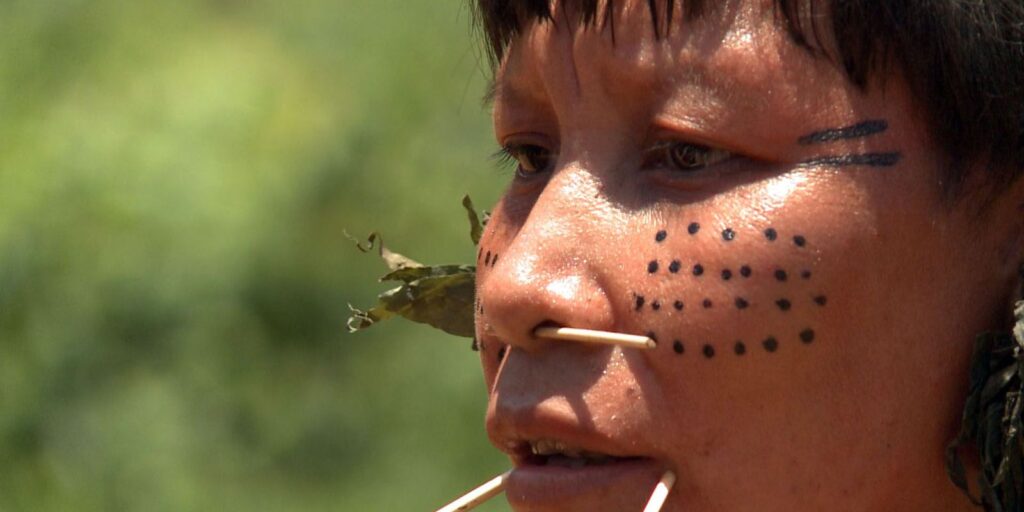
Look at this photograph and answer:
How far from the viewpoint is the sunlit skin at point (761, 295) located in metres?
2.53

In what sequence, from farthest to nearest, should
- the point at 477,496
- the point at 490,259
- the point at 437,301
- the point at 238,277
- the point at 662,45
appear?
1. the point at 238,277
2. the point at 437,301
3. the point at 490,259
4. the point at 477,496
5. the point at 662,45

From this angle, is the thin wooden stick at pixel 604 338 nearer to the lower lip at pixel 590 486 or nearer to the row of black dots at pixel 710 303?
the row of black dots at pixel 710 303

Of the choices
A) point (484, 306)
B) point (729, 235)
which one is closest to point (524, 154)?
point (484, 306)

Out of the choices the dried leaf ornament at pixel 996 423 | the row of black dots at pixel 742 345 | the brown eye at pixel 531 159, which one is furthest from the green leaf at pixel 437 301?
the dried leaf ornament at pixel 996 423

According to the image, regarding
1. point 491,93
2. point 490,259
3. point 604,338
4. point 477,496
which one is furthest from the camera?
point 491,93

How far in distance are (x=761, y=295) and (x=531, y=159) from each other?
0.50 metres

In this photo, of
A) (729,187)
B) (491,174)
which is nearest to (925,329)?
(729,187)

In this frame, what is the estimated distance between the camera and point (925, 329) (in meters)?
2.56

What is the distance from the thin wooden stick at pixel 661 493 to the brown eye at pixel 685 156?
420 mm

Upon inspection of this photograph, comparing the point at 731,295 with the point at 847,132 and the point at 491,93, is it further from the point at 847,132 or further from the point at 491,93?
the point at 491,93

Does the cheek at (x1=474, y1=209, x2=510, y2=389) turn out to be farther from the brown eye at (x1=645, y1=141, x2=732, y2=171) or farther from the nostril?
the brown eye at (x1=645, y1=141, x2=732, y2=171)

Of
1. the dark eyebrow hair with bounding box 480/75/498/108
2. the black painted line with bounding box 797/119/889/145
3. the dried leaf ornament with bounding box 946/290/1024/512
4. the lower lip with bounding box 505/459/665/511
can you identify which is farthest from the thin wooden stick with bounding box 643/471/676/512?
the dark eyebrow hair with bounding box 480/75/498/108

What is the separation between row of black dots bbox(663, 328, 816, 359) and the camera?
2529 millimetres

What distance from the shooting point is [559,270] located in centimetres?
258
